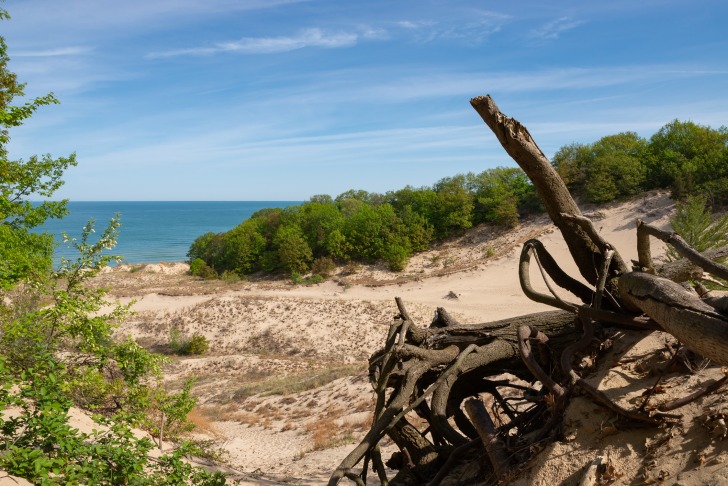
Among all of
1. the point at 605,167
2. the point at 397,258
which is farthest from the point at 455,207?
the point at 605,167

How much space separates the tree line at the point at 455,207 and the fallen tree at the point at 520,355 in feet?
110

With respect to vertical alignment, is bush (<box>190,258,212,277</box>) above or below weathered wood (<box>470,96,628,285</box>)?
below

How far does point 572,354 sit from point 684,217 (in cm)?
2046

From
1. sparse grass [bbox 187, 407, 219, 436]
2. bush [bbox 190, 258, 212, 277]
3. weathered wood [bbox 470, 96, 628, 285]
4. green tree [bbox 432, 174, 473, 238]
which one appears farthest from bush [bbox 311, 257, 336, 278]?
weathered wood [bbox 470, 96, 628, 285]

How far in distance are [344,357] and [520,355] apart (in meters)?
18.0

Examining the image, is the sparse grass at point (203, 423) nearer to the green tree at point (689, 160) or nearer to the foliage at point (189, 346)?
the foliage at point (189, 346)

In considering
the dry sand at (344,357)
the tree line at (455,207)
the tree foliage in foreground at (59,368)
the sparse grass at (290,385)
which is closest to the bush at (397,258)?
the tree line at (455,207)

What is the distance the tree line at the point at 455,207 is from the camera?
3738 centimetres

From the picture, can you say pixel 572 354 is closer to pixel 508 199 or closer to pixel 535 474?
pixel 535 474

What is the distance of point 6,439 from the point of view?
429cm

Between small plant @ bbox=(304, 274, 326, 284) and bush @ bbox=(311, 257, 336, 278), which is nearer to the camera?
small plant @ bbox=(304, 274, 326, 284)

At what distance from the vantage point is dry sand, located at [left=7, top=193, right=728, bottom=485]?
135 inches

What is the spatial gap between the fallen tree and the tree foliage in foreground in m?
2.09

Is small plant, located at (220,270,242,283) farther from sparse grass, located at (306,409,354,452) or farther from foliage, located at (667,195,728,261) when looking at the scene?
foliage, located at (667,195,728,261)
